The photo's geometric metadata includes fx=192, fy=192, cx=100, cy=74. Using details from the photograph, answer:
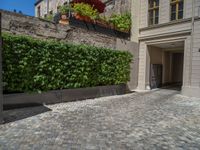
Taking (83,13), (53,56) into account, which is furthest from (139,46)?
(53,56)

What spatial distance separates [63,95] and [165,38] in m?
7.20

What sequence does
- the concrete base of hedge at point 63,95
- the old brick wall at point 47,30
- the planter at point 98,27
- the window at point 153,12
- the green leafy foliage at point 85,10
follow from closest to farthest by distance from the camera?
1. the concrete base of hedge at point 63,95
2. the old brick wall at point 47,30
3. the planter at point 98,27
4. the green leafy foliage at point 85,10
5. the window at point 153,12

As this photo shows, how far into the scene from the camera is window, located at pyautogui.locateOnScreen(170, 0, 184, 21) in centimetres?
A: 1094

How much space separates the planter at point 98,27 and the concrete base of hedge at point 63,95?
322 cm

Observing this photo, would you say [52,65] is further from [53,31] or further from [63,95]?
[53,31]

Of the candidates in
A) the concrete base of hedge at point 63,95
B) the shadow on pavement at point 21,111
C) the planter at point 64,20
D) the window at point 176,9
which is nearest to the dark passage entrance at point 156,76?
the window at point 176,9

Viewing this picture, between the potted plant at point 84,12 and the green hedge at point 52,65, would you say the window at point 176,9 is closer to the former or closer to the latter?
the green hedge at point 52,65

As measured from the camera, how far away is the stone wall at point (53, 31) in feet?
23.9

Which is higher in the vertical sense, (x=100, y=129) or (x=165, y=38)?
(x=165, y=38)

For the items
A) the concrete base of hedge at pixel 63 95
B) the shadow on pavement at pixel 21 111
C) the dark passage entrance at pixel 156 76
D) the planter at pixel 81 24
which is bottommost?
the shadow on pavement at pixel 21 111

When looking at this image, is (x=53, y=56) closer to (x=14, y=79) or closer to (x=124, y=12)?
(x=14, y=79)

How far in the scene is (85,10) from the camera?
1077cm

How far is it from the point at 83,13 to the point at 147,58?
5.16 metres

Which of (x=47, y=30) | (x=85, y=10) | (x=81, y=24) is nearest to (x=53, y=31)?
(x=47, y=30)
